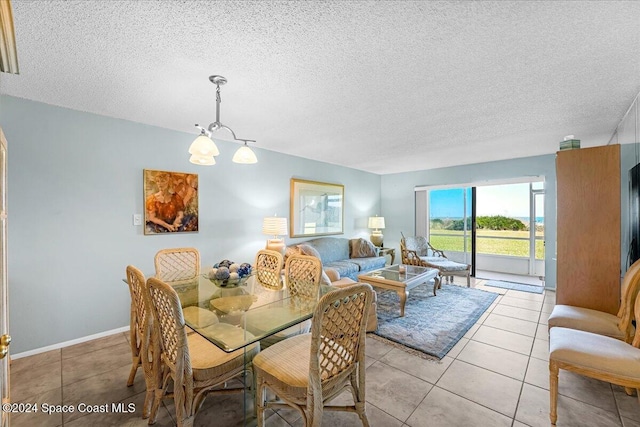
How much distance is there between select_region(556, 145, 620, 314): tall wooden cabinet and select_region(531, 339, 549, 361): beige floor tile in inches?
18.2

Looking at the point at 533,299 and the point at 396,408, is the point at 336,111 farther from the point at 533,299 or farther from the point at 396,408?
the point at 533,299

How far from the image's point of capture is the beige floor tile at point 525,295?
405 cm

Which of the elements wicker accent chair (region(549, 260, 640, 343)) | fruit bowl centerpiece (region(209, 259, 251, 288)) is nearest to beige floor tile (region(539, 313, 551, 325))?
wicker accent chair (region(549, 260, 640, 343))

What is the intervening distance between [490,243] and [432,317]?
389 centimetres

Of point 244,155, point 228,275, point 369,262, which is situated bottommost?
point 369,262

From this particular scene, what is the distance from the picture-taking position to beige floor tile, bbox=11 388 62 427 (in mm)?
1655

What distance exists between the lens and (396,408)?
1779mm

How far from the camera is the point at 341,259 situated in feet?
16.6

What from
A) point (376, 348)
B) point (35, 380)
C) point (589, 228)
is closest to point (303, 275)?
point (376, 348)

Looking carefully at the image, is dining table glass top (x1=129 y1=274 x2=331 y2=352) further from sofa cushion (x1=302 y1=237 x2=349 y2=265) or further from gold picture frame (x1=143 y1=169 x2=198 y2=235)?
sofa cushion (x1=302 y1=237 x2=349 y2=265)

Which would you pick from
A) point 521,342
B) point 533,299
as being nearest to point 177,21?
point 521,342

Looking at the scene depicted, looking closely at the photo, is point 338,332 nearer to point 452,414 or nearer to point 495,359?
point 452,414

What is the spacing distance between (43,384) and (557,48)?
4.42 meters

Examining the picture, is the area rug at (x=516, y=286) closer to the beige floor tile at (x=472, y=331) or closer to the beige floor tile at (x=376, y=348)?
the beige floor tile at (x=472, y=331)
